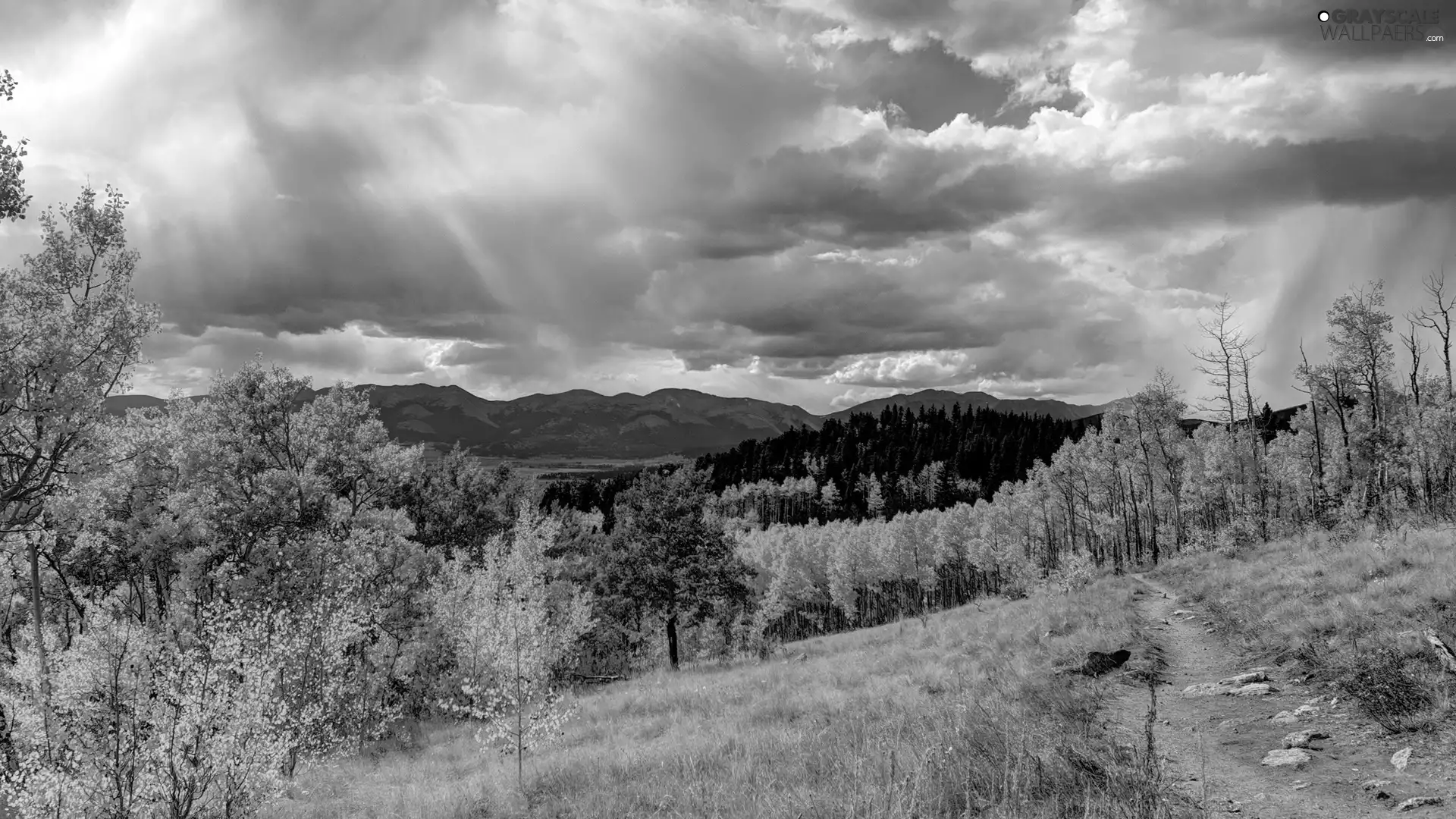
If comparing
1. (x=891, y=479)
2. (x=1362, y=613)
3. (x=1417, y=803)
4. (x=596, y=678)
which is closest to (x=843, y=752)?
(x=1417, y=803)

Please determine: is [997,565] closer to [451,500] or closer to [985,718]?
[451,500]

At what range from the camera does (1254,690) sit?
10719 mm

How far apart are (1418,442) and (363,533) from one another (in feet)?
187

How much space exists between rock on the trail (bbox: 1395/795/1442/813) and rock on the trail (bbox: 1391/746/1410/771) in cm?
99

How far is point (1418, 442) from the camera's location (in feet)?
128

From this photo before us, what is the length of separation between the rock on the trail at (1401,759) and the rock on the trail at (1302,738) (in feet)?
3.00

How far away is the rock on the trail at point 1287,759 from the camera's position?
754cm

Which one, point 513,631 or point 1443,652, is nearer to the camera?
point 1443,652

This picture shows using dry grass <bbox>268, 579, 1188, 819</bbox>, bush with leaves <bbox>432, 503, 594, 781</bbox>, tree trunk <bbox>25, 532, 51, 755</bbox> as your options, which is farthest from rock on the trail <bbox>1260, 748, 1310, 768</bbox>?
tree trunk <bbox>25, 532, 51, 755</bbox>

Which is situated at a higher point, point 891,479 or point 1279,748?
point 1279,748

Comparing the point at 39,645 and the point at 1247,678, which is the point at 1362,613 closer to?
the point at 1247,678

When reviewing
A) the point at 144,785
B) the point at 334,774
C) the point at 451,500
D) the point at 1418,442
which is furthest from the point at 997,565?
the point at 144,785

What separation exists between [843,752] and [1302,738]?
5.63 m

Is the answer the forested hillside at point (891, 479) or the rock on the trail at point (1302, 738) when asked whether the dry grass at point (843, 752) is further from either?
the forested hillside at point (891, 479)
